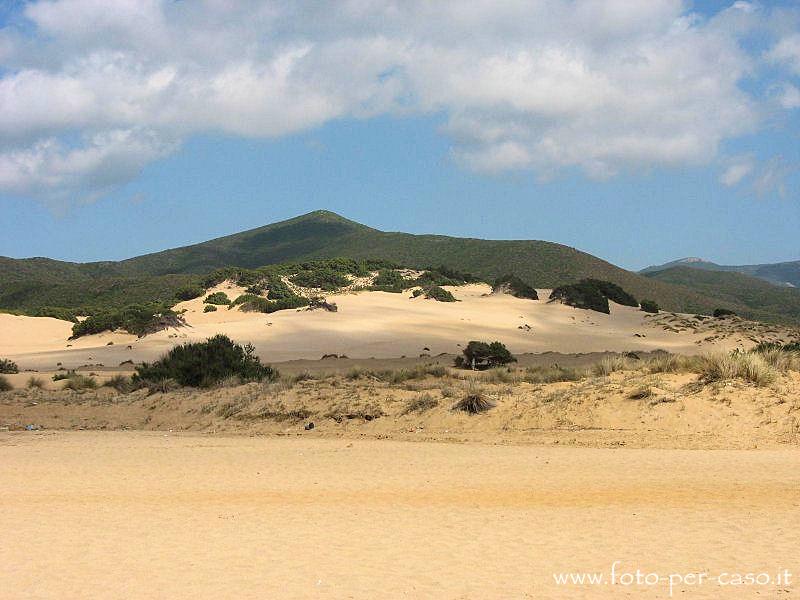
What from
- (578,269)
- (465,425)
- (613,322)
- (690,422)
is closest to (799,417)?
(690,422)

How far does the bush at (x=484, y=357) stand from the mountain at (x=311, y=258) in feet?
159

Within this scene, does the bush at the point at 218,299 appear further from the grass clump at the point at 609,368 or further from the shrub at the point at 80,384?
the grass clump at the point at 609,368

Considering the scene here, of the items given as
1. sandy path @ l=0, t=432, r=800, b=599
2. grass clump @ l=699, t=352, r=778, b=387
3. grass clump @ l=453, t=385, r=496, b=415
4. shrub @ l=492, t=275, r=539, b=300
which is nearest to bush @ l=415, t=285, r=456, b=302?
shrub @ l=492, t=275, r=539, b=300

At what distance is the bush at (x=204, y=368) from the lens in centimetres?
2150

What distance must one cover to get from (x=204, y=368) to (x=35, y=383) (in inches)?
252

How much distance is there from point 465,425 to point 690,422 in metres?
4.20

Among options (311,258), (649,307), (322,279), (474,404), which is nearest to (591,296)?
(649,307)

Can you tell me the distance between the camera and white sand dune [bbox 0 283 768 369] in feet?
111

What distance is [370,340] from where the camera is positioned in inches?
1416

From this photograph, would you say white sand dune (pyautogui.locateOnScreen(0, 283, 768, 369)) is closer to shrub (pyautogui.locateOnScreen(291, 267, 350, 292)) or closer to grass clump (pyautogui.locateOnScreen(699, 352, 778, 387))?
shrub (pyautogui.locateOnScreen(291, 267, 350, 292))

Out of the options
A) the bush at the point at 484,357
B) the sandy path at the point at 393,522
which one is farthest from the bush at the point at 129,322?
the sandy path at the point at 393,522

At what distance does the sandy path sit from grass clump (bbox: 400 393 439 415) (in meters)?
3.65

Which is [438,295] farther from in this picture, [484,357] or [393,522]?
[393,522]

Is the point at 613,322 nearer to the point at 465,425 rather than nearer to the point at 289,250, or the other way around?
the point at 465,425
